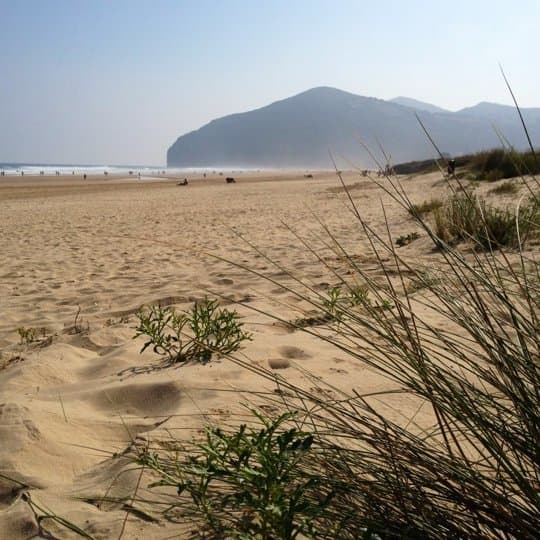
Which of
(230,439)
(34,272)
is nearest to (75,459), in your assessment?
(230,439)

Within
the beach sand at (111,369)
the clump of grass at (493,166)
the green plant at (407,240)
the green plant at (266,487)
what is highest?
the clump of grass at (493,166)

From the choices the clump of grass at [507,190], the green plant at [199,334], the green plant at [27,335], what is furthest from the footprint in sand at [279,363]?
the clump of grass at [507,190]

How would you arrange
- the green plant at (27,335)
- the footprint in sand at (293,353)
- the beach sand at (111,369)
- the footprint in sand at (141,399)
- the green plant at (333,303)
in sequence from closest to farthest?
the green plant at (333,303) → the beach sand at (111,369) → the footprint in sand at (141,399) → the footprint in sand at (293,353) → the green plant at (27,335)

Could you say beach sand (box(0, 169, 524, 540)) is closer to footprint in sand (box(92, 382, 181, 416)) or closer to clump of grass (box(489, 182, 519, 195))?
footprint in sand (box(92, 382, 181, 416))

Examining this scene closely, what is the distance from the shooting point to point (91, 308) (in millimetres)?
4051

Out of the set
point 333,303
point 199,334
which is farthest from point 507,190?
point 333,303

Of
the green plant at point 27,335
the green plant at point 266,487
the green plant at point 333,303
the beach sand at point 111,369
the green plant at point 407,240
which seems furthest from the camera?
the green plant at point 407,240

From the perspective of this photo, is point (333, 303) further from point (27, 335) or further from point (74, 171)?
point (74, 171)

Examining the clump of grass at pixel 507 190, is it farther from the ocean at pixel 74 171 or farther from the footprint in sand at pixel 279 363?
the ocean at pixel 74 171

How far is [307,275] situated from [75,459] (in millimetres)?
3228

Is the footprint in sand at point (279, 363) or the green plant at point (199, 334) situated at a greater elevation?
the green plant at point (199, 334)

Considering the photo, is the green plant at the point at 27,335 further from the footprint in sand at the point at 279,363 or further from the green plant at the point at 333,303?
the green plant at the point at 333,303

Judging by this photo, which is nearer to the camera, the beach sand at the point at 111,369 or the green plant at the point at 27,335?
the beach sand at the point at 111,369

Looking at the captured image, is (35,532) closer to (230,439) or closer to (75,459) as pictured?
(75,459)
